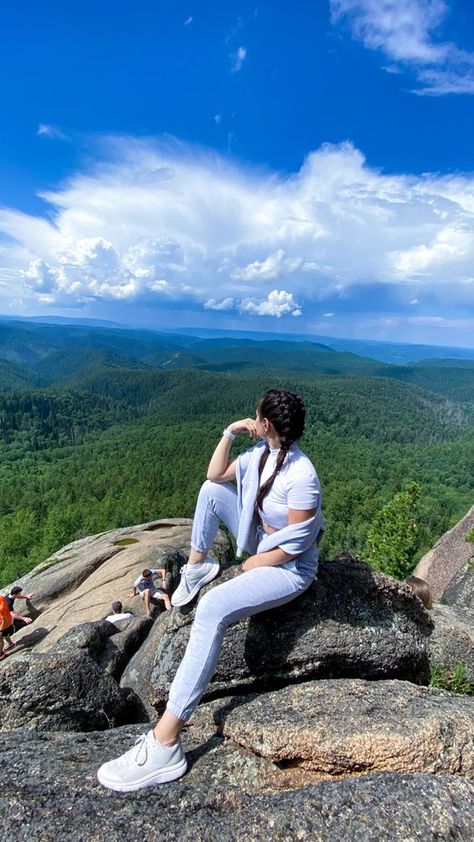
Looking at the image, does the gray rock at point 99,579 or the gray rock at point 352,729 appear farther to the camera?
the gray rock at point 99,579

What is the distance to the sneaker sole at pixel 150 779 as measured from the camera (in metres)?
4.64

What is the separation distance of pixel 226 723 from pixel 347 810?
223cm

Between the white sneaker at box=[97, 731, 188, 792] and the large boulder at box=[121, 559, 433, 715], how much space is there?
6.04 feet

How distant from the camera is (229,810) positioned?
14.5ft

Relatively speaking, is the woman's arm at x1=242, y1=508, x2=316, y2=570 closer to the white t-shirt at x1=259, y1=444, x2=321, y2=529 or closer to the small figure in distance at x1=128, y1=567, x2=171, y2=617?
the white t-shirt at x1=259, y1=444, x2=321, y2=529

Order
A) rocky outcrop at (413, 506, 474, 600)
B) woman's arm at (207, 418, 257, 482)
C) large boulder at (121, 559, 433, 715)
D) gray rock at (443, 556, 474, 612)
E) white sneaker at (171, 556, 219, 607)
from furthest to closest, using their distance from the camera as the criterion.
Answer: rocky outcrop at (413, 506, 474, 600), gray rock at (443, 556, 474, 612), white sneaker at (171, 556, 219, 607), large boulder at (121, 559, 433, 715), woman's arm at (207, 418, 257, 482)

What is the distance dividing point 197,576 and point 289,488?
250 centimetres

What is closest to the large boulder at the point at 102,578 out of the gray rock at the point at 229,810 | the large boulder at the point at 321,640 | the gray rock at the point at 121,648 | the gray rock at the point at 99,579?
the gray rock at the point at 99,579

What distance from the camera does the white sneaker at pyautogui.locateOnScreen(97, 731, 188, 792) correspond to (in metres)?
4.67

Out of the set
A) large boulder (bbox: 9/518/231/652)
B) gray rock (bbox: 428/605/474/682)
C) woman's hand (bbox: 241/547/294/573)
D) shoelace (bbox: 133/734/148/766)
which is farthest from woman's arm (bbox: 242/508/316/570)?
large boulder (bbox: 9/518/231/652)

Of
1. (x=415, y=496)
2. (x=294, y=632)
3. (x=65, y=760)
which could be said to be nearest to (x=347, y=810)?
(x=294, y=632)

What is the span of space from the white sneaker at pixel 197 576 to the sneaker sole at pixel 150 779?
2.40m

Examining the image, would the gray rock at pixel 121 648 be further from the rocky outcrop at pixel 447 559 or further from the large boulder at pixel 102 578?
the rocky outcrop at pixel 447 559

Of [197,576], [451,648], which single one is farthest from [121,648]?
[451,648]
